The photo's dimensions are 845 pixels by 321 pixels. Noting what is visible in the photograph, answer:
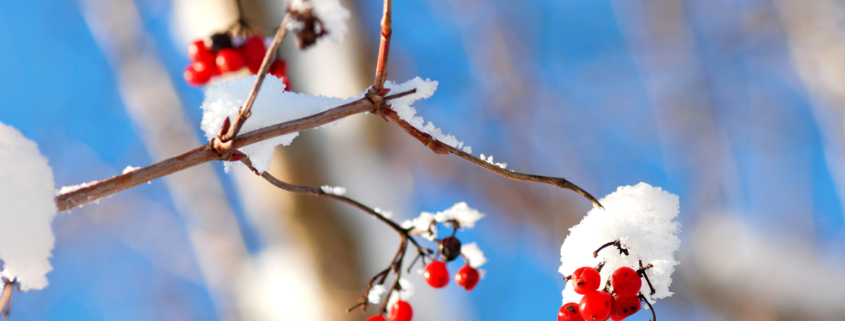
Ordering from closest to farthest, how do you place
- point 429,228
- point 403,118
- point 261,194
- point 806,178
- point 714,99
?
point 403,118
point 429,228
point 261,194
point 806,178
point 714,99

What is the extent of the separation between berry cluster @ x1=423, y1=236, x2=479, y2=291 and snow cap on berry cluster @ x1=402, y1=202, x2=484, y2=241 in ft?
0.15

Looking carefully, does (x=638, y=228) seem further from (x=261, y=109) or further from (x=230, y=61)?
(x=230, y=61)

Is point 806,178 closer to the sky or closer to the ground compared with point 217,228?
closer to the sky

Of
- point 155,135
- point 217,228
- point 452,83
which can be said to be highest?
point 452,83

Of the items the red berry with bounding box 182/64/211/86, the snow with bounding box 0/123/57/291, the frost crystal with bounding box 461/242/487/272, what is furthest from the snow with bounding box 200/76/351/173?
the red berry with bounding box 182/64/211/86

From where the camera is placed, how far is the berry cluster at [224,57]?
139 centimetres

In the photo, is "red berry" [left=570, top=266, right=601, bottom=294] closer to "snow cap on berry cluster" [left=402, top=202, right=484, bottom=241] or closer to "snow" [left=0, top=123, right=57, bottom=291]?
"snow cap on berry cluster" [left=402, top=202, right=484, bottom=241]

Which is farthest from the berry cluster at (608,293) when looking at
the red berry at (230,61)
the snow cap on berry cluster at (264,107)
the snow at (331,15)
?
the red berry at (230,61)

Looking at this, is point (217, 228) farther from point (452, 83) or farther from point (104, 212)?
point (452, 83)

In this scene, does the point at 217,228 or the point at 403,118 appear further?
the point at 217,228

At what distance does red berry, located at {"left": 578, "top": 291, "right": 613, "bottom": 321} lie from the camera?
542mm

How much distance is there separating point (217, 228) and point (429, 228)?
2.86 meters

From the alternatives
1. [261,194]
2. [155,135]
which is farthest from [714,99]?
[155,135]

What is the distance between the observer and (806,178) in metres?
3.48
